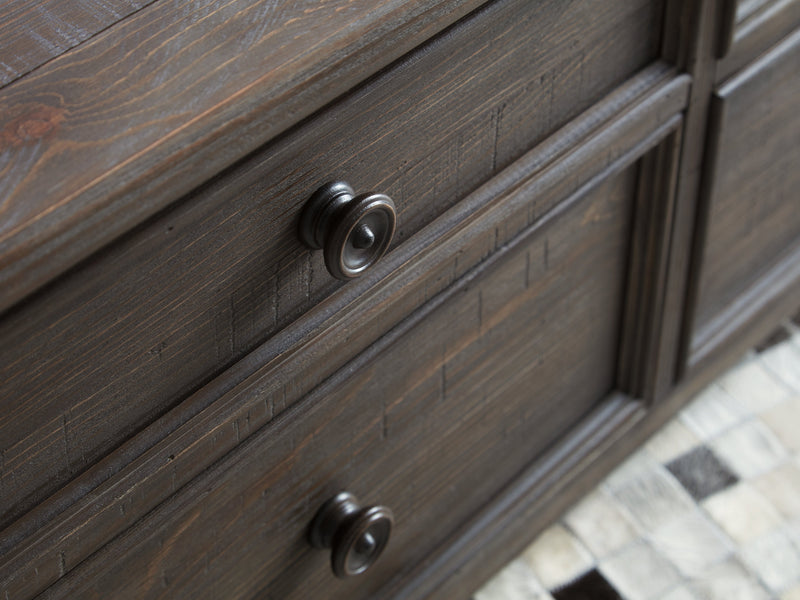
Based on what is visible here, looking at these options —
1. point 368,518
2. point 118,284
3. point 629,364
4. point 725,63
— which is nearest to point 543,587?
point 629,364

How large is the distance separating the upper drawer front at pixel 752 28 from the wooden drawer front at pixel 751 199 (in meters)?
0.01

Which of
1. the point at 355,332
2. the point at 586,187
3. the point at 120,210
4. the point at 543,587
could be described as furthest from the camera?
the point at 543,587

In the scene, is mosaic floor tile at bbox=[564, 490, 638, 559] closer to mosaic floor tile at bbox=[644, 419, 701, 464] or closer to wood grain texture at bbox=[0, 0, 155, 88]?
mosaic floor tile at bbox=[644, 419, 701, 464]

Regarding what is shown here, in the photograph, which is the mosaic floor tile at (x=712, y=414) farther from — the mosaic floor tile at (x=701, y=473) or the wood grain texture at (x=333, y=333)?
the wood grain texture at (x=333, y=333)

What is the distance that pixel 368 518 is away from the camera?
0.55 m

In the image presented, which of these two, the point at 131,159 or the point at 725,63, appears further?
the point at 725,63

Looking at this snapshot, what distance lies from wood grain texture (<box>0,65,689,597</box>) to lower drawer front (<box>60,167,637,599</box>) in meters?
0.01

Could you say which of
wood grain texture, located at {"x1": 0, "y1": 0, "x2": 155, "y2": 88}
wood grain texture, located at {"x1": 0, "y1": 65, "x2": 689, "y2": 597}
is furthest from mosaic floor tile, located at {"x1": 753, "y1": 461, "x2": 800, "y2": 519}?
wood grain texture, located at {"x1": 0, "y1": 0, "x2": 155, "y2": 88}

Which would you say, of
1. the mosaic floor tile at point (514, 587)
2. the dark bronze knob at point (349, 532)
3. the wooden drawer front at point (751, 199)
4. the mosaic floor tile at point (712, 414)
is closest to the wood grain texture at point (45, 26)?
the dark bronze knob at point (349, 532)

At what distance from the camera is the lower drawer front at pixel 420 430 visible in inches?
19.5

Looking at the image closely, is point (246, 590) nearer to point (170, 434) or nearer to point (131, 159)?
point (170, 434)

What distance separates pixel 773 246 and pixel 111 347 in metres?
0.65

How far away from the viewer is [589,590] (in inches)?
31.1

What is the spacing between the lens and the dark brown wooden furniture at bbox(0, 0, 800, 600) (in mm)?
377
